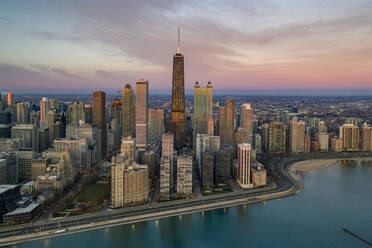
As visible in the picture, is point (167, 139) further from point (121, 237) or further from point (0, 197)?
point (0, 197)

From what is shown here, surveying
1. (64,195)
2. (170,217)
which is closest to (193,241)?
(170,217)

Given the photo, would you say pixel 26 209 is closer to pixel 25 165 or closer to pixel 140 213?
pixel 140 213

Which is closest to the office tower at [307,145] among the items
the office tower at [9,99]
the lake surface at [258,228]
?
the lake surface at [258,228]

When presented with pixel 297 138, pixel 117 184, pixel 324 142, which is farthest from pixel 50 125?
pixel 324 142

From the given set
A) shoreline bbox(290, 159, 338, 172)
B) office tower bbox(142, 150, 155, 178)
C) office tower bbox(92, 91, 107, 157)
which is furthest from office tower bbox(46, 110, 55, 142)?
shoreline bbox(290, 159, 338, 172)

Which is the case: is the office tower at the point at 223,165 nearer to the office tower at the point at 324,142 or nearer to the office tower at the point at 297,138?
the office tower at the point at 297,138

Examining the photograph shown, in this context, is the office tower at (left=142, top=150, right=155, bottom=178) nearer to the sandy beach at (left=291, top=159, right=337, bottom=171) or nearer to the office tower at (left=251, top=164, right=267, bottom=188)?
the office tower at (left=251, top=164, right=267, bottom=188)
